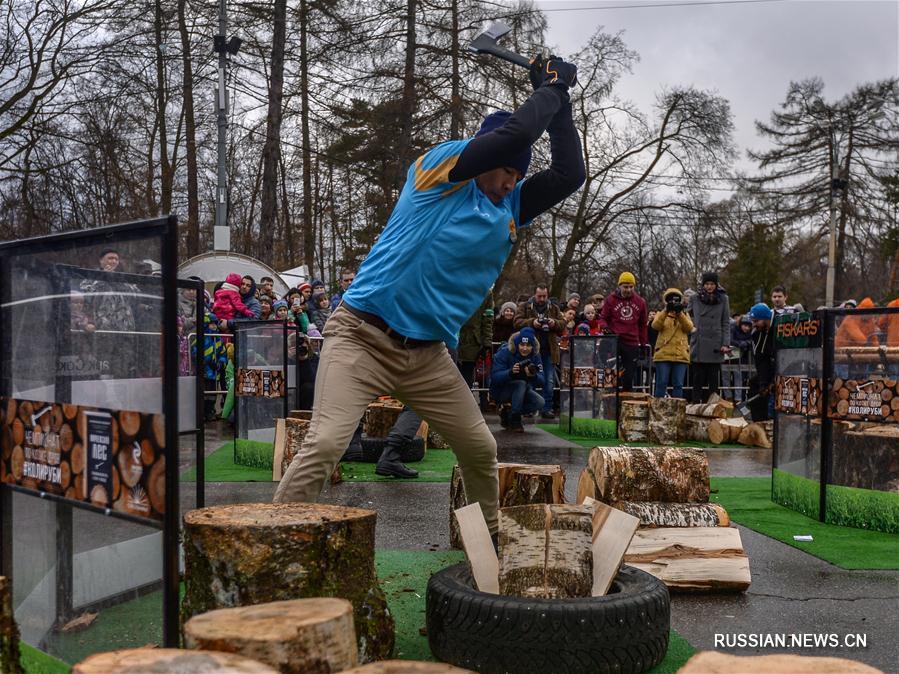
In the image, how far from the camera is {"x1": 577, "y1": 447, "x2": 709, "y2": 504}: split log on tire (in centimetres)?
482

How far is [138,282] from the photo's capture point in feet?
9.46

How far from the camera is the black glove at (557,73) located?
141 inches

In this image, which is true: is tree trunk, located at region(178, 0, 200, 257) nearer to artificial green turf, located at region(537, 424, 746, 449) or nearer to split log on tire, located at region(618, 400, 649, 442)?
artificial green turf, located at region(537, 424, 746, 449)

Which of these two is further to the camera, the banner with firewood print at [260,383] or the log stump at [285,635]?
the banner with firewood print at [260,383]

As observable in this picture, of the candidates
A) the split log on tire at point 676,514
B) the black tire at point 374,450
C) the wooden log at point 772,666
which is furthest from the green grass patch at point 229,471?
the wooden log at point 772,666

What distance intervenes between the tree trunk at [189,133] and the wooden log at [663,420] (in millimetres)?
12886

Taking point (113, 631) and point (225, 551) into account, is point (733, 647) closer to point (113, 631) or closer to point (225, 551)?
point (225, 551)

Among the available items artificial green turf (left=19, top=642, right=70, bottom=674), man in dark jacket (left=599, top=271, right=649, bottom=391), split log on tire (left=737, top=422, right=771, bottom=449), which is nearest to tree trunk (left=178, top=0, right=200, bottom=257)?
man in dark jacket (left=599, top=271, right=649, bottom=391)

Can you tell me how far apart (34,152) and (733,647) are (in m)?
17.7

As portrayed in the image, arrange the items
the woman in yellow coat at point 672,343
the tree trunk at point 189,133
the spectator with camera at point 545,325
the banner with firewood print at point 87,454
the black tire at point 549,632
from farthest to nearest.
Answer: the tree trunk at point 189,133, the spectator with camera at point 545,325, the woman in yellow coat at point 672,343, the black tire at point 549,632, the banner with firewood print at point 87,454

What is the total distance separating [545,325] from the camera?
42.3 ft

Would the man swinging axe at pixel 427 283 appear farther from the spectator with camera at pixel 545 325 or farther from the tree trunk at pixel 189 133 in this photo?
the tree trunk at pixel 189 133

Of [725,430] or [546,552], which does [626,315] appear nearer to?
[725,430]

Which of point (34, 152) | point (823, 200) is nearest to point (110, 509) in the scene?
point (34, 152)
